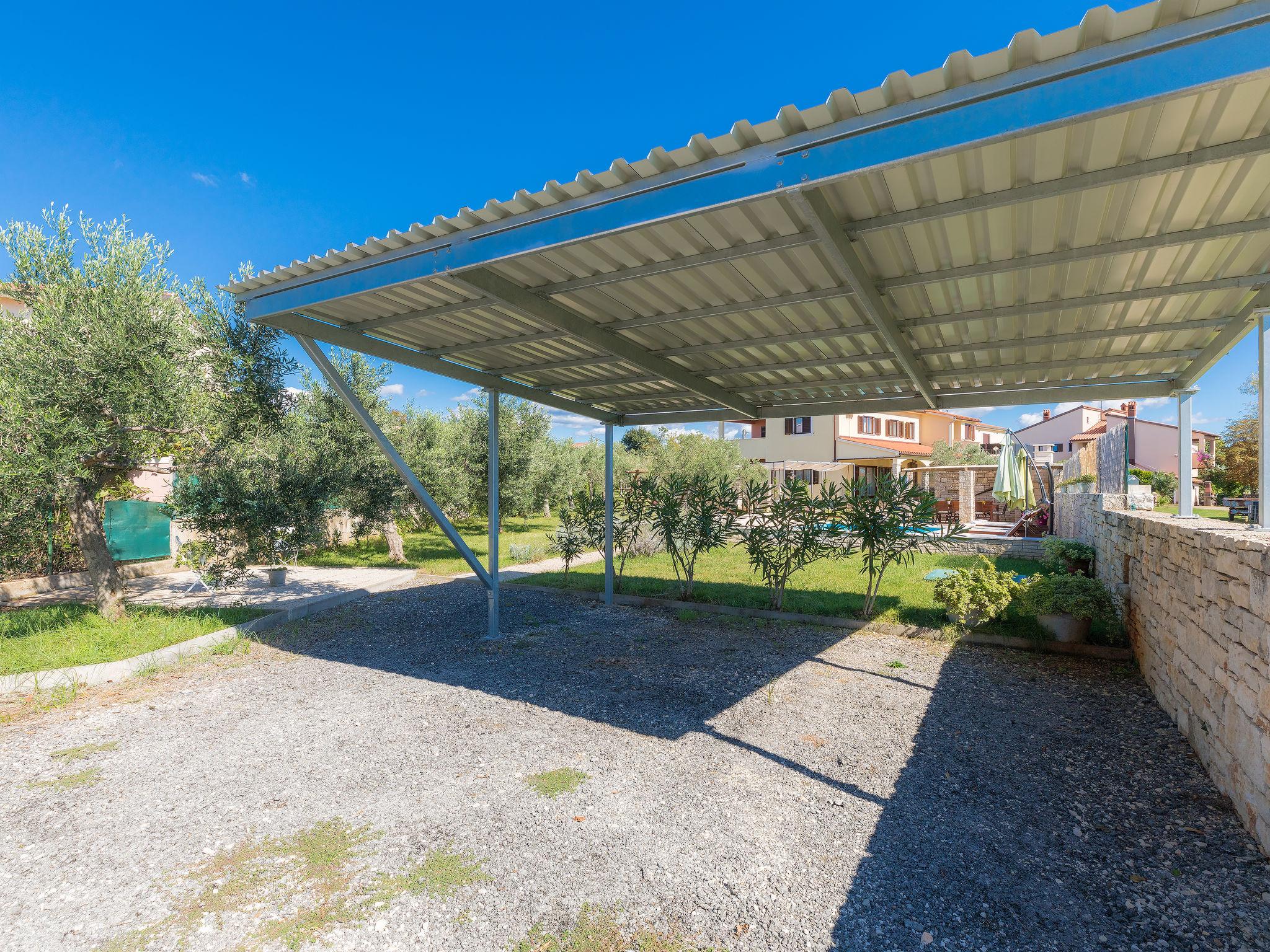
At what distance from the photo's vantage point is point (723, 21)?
10578mm

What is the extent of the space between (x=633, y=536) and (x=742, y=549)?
607 centimetres

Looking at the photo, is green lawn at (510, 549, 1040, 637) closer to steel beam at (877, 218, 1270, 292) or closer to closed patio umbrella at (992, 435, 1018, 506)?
closed patio umbrella at (992, 435, 1018, 506)

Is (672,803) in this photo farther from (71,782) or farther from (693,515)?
(693,515)

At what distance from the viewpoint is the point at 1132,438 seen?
117 ft

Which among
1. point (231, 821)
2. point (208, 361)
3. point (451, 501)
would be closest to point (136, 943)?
point (231, 821)

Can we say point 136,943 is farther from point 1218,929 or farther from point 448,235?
point 1218,929

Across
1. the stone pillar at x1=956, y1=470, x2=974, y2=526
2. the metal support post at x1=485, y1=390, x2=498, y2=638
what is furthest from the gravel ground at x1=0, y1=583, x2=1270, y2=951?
the stone pillar at x1=956, y1=470, x2=974, y2=526

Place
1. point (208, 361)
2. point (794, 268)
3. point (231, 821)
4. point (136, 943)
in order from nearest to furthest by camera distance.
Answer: point (136, 943) → point (231, 821) → point (794, 268) → point (208, 361)

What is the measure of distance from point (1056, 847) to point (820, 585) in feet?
23.6

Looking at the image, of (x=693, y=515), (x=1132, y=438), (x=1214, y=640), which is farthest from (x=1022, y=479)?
(x=1132, y=438)

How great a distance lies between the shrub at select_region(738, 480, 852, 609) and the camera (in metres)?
7.82

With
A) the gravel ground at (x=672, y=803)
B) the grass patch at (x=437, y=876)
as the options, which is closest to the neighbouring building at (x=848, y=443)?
the gravel ground at (x=672, y=803)

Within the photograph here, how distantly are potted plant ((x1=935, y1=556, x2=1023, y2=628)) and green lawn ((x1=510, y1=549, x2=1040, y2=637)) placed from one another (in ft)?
0.87

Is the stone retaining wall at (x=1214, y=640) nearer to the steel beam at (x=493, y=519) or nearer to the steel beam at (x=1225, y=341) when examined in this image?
the steel beam at (x=1225, y=341)
